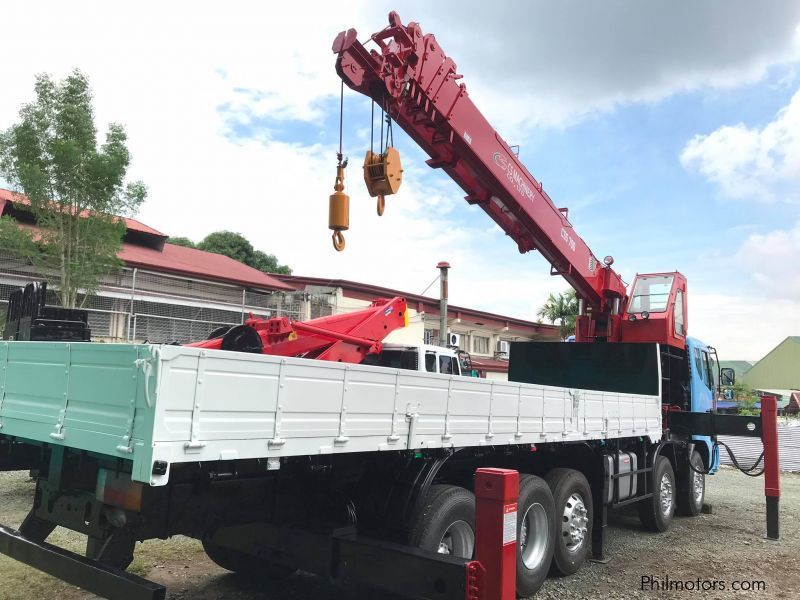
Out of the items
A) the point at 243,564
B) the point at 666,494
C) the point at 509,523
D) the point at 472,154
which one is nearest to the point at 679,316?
the point at 666,494

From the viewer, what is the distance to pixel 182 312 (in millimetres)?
20812

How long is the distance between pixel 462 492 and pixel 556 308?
3162 cm

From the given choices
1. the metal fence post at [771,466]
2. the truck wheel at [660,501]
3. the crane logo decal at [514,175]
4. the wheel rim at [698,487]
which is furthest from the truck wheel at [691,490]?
the crane logo decal at [514,175]

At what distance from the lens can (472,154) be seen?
26.2 ft

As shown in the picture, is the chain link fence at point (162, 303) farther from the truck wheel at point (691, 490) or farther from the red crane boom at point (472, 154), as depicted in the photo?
the truck wheel at point (691, 490)

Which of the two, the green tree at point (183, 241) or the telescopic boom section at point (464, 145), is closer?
the telescopic boom section at point (464, 145)

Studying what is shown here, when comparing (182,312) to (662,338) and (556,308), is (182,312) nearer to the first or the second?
(662,338)

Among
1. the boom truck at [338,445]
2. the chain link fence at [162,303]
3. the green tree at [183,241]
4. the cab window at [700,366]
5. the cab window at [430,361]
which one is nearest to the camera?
the boom truck at [338,445]

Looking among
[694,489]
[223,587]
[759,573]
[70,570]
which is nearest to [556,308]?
[694,489]

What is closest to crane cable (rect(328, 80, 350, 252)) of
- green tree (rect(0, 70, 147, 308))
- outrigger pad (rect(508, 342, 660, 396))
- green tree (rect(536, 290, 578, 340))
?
outrigger pad (rect(508, 342, 660, 396))

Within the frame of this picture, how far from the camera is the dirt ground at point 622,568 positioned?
5.81 metres

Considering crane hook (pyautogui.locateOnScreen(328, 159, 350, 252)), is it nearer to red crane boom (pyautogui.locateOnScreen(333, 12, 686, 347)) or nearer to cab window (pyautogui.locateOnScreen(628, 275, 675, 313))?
red crane boom (pyautogui.locateOnScreen(333, 12, 686, 347))

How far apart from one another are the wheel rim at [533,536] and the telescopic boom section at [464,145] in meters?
4.24

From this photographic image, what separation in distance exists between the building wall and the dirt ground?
219ft
